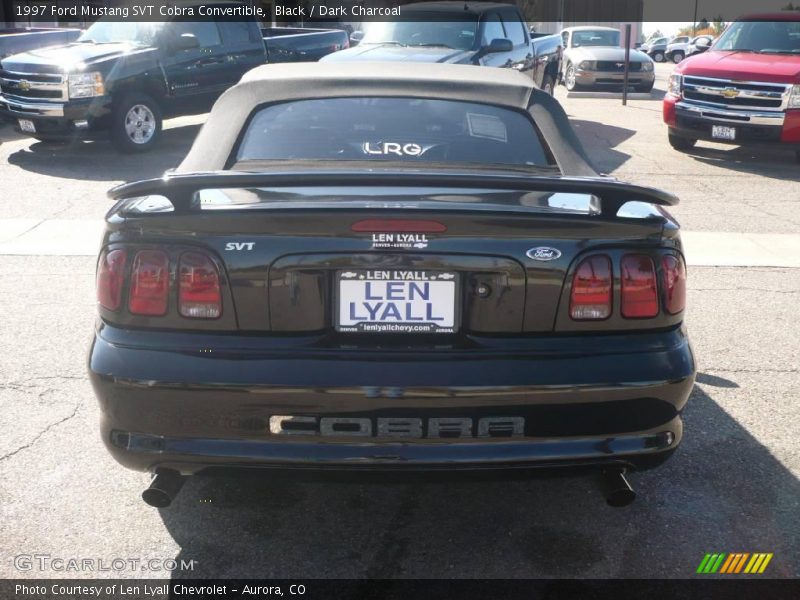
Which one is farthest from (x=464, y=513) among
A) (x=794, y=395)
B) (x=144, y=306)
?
(x=794, y=395)

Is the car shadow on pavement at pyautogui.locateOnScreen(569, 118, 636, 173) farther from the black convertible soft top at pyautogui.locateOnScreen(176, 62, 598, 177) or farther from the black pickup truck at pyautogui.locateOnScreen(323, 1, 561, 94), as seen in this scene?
the black convertible soft top at pyautogui.locateOnScreen(176, 62, 598, 177)

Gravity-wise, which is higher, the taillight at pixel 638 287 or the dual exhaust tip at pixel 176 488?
the taillight at pixel 638 287

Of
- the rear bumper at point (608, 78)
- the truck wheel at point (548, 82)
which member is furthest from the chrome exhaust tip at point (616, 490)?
the rear bumper at point (608, 78)

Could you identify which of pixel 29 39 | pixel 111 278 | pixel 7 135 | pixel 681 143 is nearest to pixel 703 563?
pixel 111 278

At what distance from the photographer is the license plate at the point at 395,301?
2.86m

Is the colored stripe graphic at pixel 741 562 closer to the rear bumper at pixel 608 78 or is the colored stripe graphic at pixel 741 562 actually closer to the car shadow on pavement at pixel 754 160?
the car shadow on pavement at pixel 754 160

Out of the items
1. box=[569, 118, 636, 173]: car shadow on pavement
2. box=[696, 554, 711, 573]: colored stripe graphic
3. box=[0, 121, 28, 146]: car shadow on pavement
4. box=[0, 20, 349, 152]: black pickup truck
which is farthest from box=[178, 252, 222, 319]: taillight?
box=[0, 121, 28, 146]: car shadow on pavement

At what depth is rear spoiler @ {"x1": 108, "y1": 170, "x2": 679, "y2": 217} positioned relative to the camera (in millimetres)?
2834

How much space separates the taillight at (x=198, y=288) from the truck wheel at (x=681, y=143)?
36.6 feet

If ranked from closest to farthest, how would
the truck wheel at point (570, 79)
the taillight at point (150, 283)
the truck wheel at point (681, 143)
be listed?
the taillight at point (150, 283), the truck wheel at point (681, 143), the truck wheel at point (570, 79)

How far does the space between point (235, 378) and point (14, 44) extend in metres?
Result: 12.9

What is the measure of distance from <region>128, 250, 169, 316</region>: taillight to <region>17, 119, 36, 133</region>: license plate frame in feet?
32.1

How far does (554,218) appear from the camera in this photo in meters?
2.92

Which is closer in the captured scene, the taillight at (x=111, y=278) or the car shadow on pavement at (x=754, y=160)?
the taillight at (x=111, y=278)
